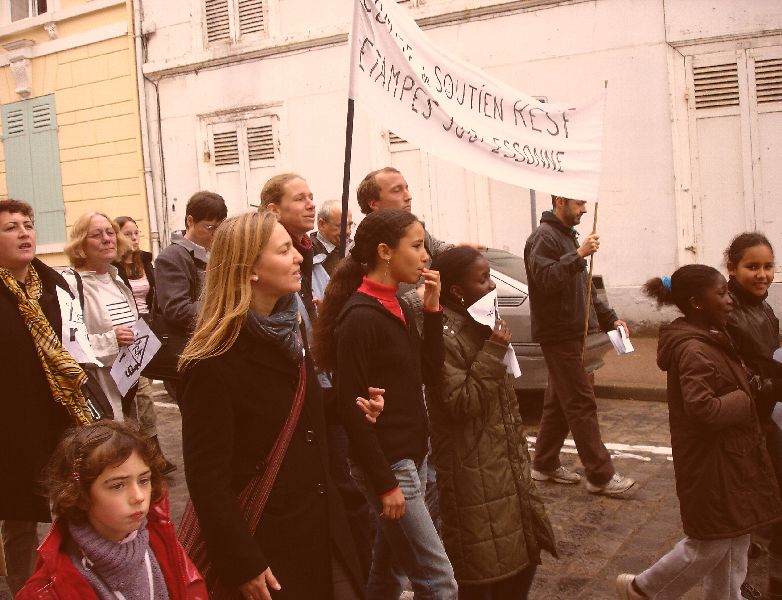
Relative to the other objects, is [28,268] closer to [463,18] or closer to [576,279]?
[576,279]

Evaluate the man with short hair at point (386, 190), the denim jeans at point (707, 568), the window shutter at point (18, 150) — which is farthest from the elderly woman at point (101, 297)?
the window shutter at point (18, 150)

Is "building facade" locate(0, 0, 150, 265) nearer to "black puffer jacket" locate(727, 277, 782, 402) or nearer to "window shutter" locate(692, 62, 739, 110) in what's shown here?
"window shutter" locate(692, 62, 739, 110)

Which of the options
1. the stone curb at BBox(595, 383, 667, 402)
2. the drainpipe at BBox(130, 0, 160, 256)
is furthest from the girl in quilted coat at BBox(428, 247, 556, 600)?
the drainpipe at BBox(130, 0, 160, 256)

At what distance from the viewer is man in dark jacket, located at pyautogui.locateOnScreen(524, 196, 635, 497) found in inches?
206

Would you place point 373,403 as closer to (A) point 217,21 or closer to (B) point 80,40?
(A) point 217,21

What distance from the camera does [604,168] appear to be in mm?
10969

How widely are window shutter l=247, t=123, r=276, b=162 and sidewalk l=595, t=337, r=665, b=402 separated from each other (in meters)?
6.79

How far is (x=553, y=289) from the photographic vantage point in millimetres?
5242

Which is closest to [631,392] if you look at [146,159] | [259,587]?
[259,587]

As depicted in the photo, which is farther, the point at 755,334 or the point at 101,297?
the point at 101,297

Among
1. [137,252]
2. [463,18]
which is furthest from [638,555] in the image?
[463,18]

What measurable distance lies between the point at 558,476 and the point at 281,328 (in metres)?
3.51

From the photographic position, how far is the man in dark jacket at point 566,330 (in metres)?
5.22

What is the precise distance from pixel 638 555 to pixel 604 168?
292 inches
